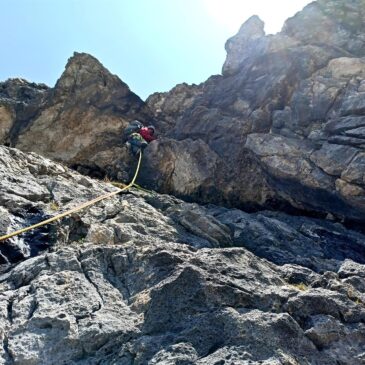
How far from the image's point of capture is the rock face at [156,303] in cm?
611

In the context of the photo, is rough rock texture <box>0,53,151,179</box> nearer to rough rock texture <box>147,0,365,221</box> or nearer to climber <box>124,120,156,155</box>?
climber <box>124,120,156,155</box>

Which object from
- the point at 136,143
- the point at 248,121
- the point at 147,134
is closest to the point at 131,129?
the point at 147,134

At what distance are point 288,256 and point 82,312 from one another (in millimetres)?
6498

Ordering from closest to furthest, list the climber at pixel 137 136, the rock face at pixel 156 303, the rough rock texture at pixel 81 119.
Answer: the rock face at pixel 156 303, the climber at pixel 137 136, the rough rock texture at pixel 81 119

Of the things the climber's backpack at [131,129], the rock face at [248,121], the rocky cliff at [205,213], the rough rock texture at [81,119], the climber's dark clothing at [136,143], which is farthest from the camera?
the rough rock texture at [81,119]

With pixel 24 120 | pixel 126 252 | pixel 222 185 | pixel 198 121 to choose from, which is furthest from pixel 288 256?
pixel 24 120

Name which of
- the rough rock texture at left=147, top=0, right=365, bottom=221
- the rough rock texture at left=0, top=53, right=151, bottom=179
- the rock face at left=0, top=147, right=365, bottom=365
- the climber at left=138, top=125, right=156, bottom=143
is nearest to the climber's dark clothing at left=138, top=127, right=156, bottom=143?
the climber at left=138, top=125, right=156, bottom=143

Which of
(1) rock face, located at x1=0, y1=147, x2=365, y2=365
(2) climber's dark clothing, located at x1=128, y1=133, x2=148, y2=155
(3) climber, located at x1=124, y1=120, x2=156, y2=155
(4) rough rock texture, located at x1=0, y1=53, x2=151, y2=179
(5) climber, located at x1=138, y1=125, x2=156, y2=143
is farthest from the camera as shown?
(4) rough rock texture, located at x1=0, y1=53, x2=151, y2=179

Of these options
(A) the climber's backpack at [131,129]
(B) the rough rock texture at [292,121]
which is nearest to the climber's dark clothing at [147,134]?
(A) the climber's backpack at [131,129]

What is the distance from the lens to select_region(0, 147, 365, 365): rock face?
240 inches

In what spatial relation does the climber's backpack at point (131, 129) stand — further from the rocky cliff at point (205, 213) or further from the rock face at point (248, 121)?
the rocky cliff at point (205, 213)

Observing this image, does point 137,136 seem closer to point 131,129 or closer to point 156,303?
point 131,129

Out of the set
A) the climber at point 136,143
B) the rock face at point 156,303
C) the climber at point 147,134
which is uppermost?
the climber at point 147,134

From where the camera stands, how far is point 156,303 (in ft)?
22.7
